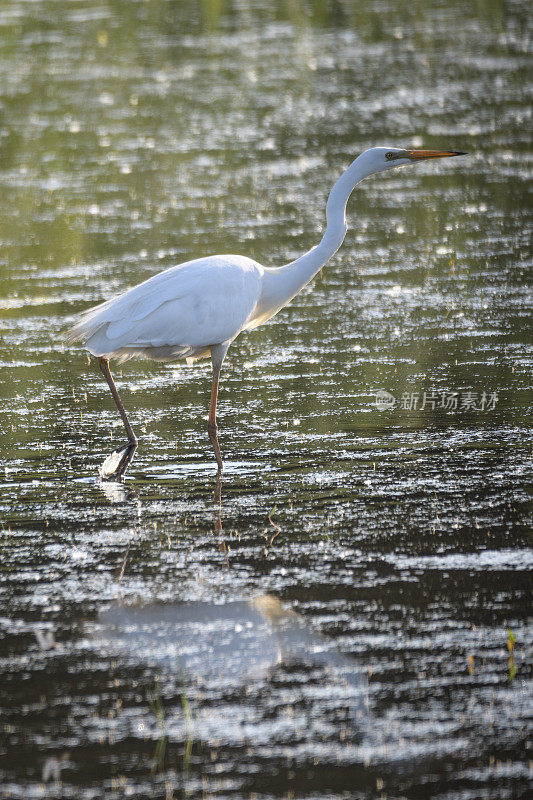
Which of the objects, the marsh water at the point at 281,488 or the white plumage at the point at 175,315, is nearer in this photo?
the marsh water at the point at 281,488

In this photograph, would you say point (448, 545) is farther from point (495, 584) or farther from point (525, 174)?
point (525, 174)

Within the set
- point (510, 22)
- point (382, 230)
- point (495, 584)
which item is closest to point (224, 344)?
point (495, 584)

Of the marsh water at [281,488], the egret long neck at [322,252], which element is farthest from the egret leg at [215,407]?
the egret long neck at [322,252]

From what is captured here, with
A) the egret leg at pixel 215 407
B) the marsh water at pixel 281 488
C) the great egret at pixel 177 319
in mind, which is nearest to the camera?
the marsh water at pixel 281 488

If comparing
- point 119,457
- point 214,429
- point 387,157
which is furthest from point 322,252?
point 119,457

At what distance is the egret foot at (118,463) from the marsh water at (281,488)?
0.27ft

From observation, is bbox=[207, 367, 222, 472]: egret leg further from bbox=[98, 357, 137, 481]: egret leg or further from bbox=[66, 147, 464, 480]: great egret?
bbox=[98, 357, 137, 481]: egret leg

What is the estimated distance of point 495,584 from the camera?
490 cm

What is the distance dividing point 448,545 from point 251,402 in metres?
2.84

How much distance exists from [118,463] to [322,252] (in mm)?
2065

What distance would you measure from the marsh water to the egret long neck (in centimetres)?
71

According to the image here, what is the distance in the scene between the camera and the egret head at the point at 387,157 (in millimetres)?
7801

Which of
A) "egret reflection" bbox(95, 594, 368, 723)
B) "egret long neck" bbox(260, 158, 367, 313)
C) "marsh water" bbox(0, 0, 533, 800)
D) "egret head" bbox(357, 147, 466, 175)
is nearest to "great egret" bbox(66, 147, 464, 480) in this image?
"egret long neck" bbox(260, 158, 367, 313)

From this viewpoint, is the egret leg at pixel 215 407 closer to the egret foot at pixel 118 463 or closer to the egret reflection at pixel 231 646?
the egret foot at pixel 118 463
